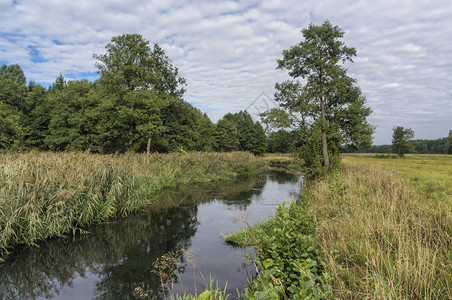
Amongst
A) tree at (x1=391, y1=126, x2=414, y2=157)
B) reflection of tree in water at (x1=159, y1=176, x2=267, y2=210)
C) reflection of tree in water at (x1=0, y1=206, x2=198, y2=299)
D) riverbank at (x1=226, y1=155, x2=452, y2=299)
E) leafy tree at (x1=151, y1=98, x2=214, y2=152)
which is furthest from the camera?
tree at (x1=391, y1=126, x2=414, y2=157)

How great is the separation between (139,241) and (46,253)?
8.33ft

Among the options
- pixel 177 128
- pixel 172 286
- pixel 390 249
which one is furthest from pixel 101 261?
pixel 177 128

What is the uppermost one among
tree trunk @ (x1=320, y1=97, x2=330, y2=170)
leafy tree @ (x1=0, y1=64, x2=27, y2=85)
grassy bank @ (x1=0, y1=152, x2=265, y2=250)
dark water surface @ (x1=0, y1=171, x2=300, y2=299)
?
leafy tree @ (x1=0, y1=64, x2=27, y2=85)

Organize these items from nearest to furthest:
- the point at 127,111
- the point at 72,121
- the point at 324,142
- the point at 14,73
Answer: the point at 324,142, the point at 127,111, the point at 72,121, the point at 14,73

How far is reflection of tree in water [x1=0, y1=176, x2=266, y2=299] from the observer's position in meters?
5.14

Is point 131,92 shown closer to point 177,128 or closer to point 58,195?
point 177,128

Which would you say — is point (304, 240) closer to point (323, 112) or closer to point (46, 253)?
point (46, 253)

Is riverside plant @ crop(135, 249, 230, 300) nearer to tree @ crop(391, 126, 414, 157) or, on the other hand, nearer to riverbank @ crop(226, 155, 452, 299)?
riverbank @ crop(226, 155, 452, 299)

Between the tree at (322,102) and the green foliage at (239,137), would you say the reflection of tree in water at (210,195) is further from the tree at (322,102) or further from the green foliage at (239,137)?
the green foliage at (239,137)

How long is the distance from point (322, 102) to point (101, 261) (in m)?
18.7

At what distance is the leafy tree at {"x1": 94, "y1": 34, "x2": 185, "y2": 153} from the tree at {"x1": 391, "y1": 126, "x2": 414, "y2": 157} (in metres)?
55.4

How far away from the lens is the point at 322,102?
19.0 meters

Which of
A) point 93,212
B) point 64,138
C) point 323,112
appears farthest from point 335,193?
point 64,138

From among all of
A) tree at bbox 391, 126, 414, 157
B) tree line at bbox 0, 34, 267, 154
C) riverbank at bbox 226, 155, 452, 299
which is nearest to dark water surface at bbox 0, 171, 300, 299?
riverbank at bbox 226, 155, 452, 299
